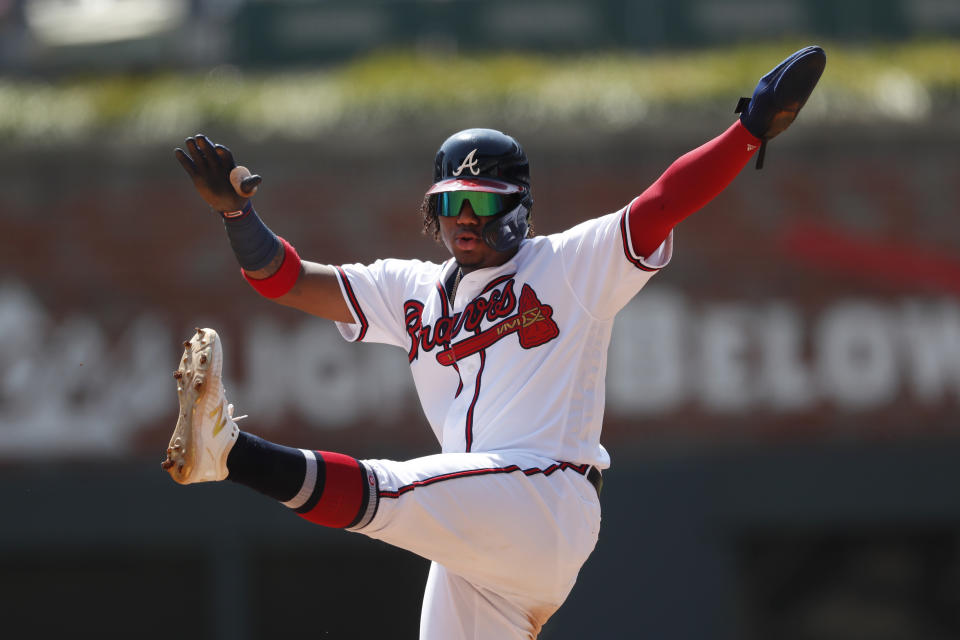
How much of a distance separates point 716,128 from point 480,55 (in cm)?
221

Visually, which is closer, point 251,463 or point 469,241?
point 251,463

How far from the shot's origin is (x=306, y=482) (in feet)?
11.1

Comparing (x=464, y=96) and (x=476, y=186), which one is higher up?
(x=464, y=96)

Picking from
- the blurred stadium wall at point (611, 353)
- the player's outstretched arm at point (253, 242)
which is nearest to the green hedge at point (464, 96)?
the blurred stadium wall at point (611, 353)

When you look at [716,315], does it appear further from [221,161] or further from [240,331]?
[221,161]

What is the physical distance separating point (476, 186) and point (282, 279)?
2.50 ft

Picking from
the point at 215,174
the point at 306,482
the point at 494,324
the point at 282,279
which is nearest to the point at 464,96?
the point at 282,279

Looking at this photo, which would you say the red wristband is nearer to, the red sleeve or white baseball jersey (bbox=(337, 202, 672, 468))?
white baseball jersey (bbox=(337, 202, 672, 468))

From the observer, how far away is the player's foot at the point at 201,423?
10.8ft

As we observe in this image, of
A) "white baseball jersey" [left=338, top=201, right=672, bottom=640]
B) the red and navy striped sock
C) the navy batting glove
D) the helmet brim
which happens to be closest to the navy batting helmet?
the helmet brim

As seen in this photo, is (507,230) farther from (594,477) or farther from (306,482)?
(306,482)

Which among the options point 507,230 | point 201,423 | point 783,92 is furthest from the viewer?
point 507,230

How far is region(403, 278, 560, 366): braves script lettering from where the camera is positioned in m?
3.78

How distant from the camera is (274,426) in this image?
9.81 metres
